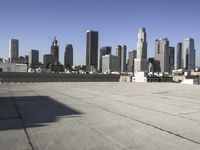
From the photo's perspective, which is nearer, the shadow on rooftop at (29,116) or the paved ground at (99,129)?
the paved ground at (99,129)

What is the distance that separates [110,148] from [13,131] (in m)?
3.10

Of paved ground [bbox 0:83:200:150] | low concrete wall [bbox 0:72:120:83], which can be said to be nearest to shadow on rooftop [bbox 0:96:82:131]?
paved ground [bbox 0:83:200:150]

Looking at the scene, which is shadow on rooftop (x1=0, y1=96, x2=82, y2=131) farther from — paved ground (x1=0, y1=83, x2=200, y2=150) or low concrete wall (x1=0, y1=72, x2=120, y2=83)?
low concrete wall (x1=0, y1=72, x2=120, y2=83)

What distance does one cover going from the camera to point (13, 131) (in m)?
7.98

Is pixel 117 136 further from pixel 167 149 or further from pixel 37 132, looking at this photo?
pixel 37 132

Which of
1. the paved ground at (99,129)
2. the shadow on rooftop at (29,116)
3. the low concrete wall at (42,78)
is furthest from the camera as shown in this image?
the low concrete wall at (42,78)

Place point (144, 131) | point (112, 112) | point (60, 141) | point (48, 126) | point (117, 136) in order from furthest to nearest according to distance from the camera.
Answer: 1. point (112, 112)
2. point (48, 126)
3. point (144, 131)
4. point (117, 136)
5. point (60, 141)

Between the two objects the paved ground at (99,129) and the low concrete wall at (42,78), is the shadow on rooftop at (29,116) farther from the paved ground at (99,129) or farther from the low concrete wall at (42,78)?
the low concrete wall at (42,78)

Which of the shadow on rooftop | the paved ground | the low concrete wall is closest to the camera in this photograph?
the paved ground

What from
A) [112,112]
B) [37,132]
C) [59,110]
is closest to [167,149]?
[37,132]

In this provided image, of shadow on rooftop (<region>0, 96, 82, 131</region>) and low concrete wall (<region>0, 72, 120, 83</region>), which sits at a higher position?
shadow on rooftop (<region>0, 96, 82, 131</region>)

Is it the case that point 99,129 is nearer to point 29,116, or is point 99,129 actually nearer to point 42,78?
point 29,116

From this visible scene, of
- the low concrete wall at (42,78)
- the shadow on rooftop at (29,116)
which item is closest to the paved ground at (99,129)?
the shadow on rooftop at (29,116)

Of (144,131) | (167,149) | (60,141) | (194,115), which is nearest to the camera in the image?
(167,149)
